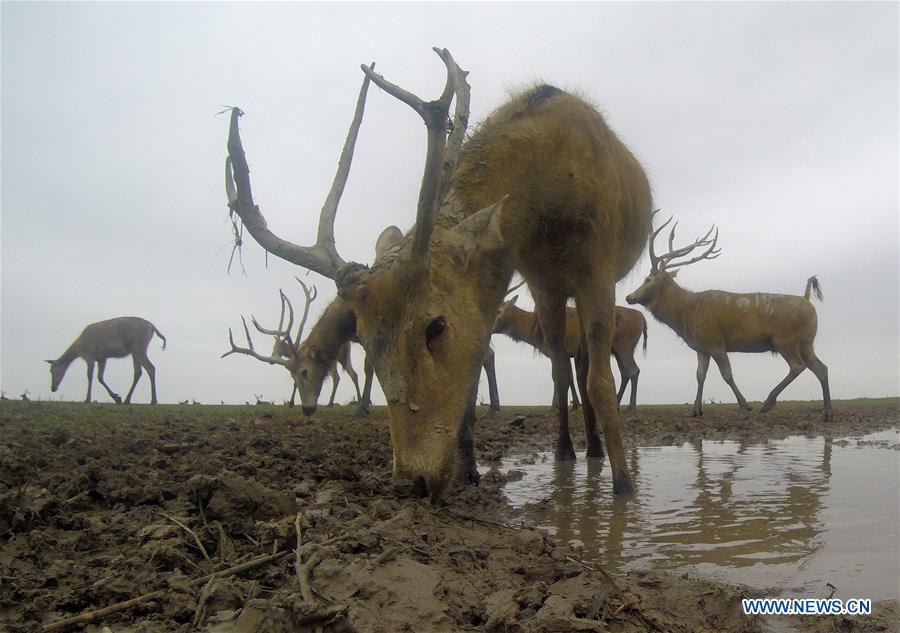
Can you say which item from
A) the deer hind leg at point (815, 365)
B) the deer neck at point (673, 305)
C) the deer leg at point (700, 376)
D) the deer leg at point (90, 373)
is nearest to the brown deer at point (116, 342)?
the deer leg at point (90, 373)

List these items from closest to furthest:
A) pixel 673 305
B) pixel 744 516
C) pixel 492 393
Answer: pixel 744 516 → pixel 492 393 → pixel 673 305

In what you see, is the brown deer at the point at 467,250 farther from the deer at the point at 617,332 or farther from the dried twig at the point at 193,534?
the deer at the point at 617,332

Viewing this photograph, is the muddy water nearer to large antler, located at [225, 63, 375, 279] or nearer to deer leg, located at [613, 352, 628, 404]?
large antler, located at [225, 63, 375, 279]

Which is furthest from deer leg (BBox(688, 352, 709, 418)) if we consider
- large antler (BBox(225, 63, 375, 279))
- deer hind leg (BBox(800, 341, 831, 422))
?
large antler (BBox(225, 63, 375, 279))

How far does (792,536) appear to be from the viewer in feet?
10.3

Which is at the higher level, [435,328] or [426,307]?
[426,307]

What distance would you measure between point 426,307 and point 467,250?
52 cm

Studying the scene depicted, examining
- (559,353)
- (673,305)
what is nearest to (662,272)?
(673,305)

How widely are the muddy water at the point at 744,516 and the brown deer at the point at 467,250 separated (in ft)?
1.83

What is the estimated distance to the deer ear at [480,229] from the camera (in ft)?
13.1

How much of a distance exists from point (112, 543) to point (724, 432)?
354 inches

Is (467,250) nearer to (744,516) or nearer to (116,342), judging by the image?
(744,516)

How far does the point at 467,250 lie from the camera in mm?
3967

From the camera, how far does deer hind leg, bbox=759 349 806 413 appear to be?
14836mm
